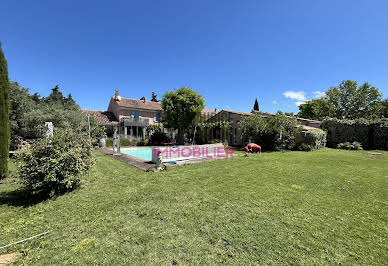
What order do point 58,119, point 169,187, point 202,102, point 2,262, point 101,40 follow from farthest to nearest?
point 202,102
point 58,119
point 101,40
point 169,187
point 2,262

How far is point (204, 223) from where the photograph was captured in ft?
9.91

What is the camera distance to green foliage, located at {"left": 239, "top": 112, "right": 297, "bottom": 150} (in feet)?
47.0

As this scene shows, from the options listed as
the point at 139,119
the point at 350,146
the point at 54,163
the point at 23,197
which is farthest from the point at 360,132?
the point at 139,119

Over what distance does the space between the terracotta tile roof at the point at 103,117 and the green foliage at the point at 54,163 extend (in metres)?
23.2

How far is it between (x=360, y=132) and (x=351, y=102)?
809 inches

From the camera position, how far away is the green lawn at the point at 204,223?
2.24 metres

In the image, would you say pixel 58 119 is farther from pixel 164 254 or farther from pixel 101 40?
pixel 164 254

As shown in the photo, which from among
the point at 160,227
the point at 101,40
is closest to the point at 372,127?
the point at 160,227

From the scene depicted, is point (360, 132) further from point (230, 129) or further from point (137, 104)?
point (137, 104)

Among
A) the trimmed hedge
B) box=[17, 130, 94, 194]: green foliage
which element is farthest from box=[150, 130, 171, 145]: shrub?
the trimmed hedge

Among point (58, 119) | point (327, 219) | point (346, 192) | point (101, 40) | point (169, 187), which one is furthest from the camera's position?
point (58, 119)

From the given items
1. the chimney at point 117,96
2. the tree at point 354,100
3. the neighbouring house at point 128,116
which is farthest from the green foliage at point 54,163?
the tree at point 354,100

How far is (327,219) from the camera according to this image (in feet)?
10.3

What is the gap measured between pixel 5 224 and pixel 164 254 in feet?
11.1
